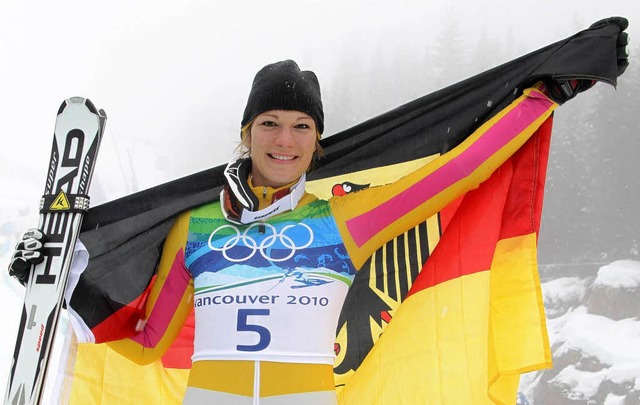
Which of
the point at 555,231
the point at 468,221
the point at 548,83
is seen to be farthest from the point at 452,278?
the point at 555,231

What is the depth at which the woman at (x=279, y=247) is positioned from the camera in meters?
1.90

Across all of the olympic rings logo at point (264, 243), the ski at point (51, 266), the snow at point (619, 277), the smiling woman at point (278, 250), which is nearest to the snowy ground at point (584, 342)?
the snow at point (619, 277)

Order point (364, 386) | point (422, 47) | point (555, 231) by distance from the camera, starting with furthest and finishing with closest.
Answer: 1. point (422, 47)
2. point (555, 231)
3. point (364, 386)

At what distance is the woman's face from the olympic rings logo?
162 millimetres

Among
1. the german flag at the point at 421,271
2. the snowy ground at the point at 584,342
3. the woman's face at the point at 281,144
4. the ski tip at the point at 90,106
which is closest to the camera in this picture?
the woman's face at the point at 281,144

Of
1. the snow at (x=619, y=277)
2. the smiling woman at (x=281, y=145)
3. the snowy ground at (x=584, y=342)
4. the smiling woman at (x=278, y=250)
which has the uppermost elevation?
the snow at (x=619, y=277)

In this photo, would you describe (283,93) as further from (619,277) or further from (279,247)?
(619,277)

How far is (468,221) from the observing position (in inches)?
92.9

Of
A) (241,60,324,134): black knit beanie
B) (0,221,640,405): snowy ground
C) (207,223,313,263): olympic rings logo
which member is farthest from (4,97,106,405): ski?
(0,221,640,405): snowy ground

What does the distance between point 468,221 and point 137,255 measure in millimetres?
1143

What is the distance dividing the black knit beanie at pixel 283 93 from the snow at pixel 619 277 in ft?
82.6

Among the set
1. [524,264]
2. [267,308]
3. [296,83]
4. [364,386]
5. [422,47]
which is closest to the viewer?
[267,308]

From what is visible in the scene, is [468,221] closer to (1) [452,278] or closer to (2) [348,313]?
(1) [452,278]

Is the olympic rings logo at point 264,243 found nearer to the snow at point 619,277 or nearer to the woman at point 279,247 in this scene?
the woman at point 279,247
